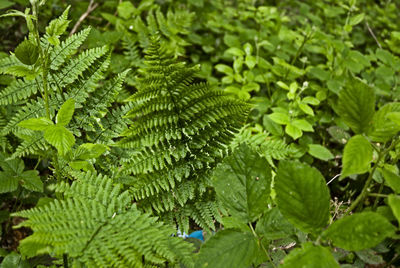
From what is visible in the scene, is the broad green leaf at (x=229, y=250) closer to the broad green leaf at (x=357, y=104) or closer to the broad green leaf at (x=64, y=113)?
the broad green leaf at (x=357, y=104)

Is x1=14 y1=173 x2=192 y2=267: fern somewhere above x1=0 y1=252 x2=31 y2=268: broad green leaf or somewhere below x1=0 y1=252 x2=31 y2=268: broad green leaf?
above

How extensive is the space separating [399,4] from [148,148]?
6.62 metres

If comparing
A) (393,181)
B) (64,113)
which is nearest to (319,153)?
(393,181)

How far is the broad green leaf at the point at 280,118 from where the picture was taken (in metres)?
2.48

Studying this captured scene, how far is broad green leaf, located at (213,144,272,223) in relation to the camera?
1.12 metres

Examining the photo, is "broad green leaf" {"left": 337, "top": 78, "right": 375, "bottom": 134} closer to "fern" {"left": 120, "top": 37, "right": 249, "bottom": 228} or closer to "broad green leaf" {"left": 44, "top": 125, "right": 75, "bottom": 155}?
"fern" {"left": 120, "top": 37, "right": 249, "bottom": 228}

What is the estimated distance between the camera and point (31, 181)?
1780 millimetres

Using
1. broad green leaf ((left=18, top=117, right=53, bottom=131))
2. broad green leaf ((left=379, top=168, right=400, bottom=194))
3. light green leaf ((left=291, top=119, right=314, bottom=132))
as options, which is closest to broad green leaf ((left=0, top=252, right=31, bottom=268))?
broad green leaf ((left=18, top=117, right=53, bottom=131))

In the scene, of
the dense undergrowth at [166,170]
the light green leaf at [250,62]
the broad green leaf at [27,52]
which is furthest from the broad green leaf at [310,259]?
the light green leaf at [250,62]

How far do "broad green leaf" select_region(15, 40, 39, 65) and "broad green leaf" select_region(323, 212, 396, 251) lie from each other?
4.25ft

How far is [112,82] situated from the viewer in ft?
5.66

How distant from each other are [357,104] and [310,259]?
1.69 ft

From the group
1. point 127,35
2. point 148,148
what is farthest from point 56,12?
point 148,148

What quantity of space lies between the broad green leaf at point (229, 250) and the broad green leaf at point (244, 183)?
0.07 metres
